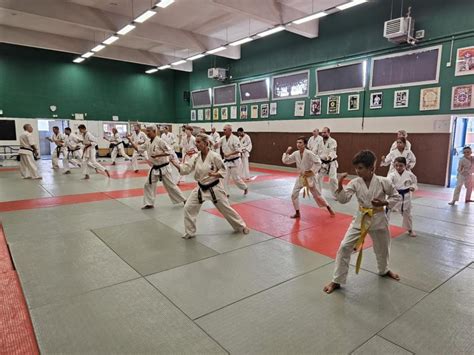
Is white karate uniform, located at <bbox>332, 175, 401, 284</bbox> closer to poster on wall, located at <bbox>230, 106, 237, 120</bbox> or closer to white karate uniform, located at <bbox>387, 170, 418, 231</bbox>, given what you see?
white karate uniform, located at <bbox>387, 170, 418, 231</bbox>

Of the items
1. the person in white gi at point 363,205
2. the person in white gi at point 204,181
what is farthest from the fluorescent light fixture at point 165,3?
the person in white gi at point 363,205

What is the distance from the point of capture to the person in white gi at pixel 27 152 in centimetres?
848

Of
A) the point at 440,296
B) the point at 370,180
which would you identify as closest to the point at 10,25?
the point at 370,180

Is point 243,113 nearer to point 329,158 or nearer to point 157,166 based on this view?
point 329,158

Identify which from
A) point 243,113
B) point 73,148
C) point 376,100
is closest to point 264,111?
point 243,113

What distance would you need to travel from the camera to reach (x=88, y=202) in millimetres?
6012

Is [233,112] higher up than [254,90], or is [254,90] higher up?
[254,90]

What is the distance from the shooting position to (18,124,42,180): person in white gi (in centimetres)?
848

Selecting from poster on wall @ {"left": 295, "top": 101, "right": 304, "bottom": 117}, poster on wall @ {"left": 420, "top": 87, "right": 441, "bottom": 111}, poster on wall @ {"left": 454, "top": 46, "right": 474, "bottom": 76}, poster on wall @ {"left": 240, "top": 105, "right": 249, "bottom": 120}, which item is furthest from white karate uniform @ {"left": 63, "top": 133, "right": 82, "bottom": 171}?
poster on wall @ {"left": 454, "top": 46, "right": 474, "bottom": 76}

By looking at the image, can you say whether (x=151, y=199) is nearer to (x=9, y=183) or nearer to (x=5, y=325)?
(x=5, y=325)

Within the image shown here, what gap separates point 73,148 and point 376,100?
940 cm

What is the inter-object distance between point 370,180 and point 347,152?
298 inches

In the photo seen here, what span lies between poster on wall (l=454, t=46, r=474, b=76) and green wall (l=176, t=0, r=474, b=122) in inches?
4.6

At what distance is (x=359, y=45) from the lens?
9.24m
